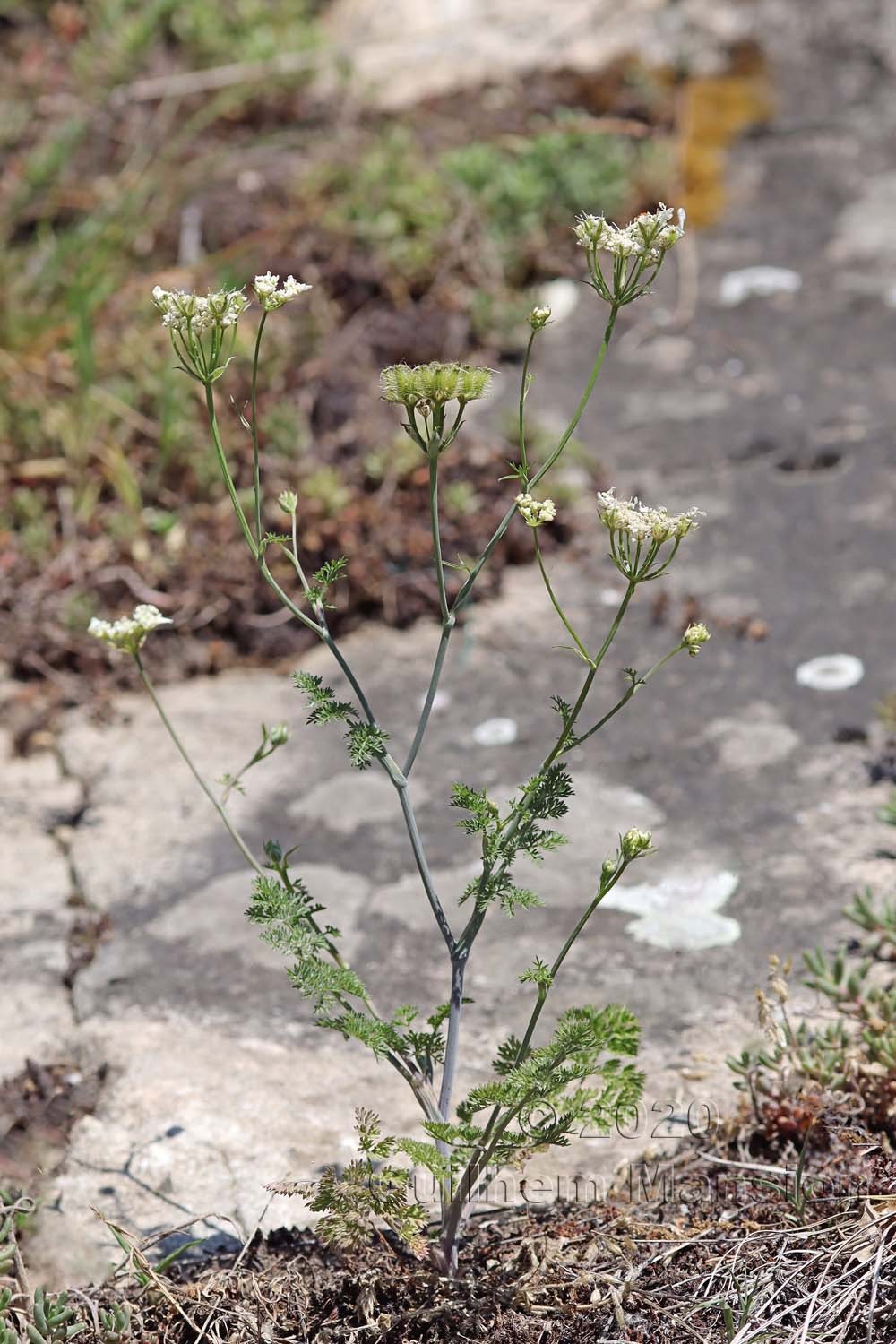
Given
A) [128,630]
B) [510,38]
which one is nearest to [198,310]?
[128,630]

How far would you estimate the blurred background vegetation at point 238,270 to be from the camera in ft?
13.9

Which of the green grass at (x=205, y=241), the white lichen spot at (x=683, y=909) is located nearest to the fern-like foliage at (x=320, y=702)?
→ the white lichen spot at (x=683, y=909)

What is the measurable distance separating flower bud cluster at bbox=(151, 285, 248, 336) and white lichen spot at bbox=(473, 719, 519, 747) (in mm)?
1888

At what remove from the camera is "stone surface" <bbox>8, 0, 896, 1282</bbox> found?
2.58 metres

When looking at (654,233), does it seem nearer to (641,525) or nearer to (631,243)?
(631,243)

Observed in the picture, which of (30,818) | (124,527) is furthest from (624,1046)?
(124,527)

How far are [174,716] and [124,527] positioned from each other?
34.0 inches

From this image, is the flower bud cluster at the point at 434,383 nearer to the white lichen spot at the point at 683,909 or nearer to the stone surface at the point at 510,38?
the white lichen spot at the point at 683,909

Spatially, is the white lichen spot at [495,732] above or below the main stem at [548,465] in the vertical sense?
above

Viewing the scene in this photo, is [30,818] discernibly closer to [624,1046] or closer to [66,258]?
[624,1046]

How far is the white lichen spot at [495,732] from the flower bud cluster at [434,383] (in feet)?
6.08

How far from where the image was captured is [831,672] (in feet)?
11.8

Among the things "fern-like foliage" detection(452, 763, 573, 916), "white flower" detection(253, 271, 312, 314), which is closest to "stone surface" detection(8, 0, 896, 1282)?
"fern-like foliage" detection(452, 763, 573, 916)

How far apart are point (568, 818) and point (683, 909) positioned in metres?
0.44
